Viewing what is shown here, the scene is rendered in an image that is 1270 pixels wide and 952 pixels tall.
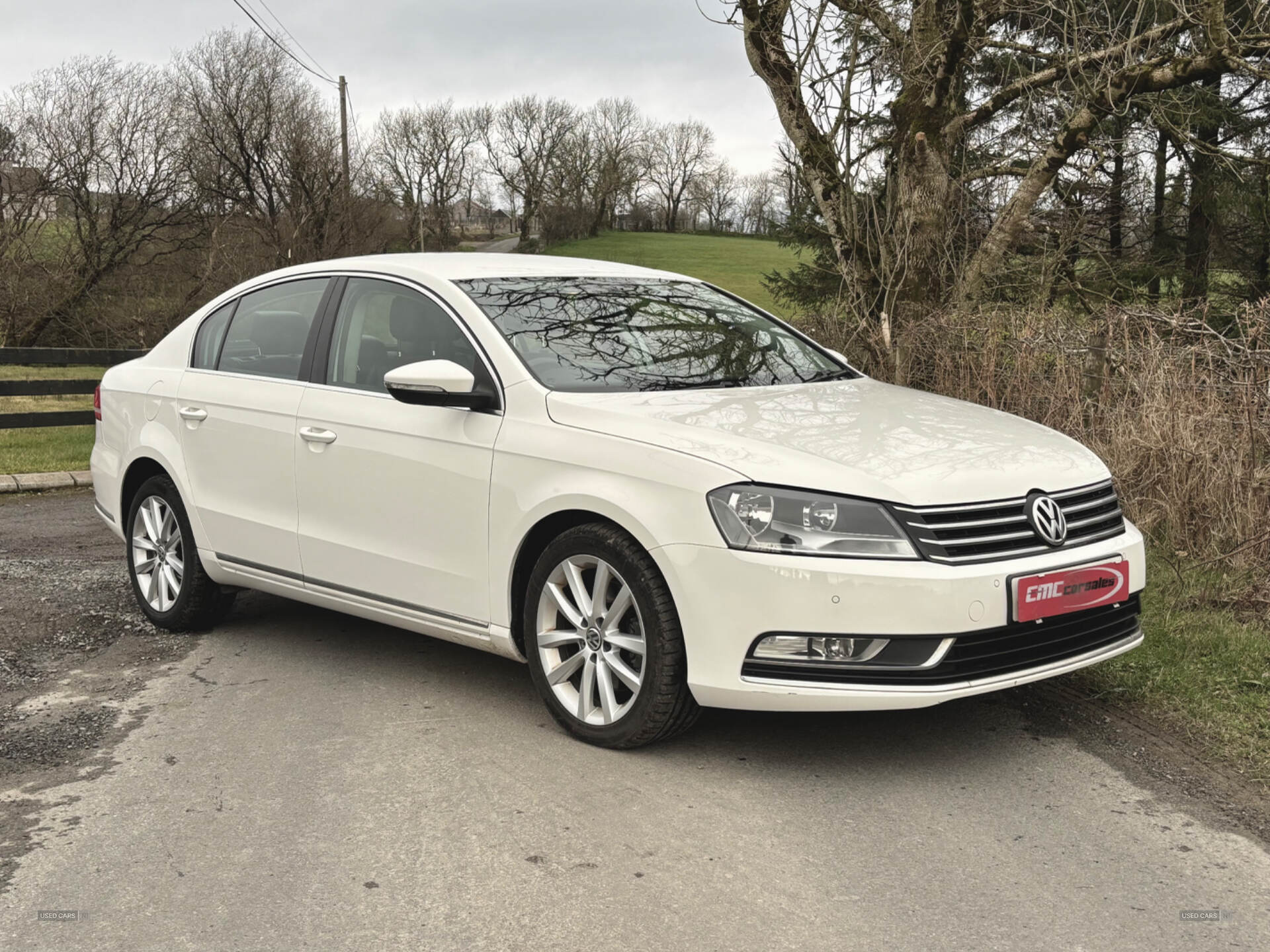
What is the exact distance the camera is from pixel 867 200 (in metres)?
10.6

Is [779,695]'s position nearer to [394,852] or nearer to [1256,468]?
[394,852]

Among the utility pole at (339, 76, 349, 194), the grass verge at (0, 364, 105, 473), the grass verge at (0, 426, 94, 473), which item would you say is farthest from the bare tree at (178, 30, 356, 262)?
the grass verge at (0, 426, 94, 473)

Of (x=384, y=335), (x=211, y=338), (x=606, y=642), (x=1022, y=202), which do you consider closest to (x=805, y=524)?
(x=606, y=642)

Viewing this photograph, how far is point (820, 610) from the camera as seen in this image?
3.91 m

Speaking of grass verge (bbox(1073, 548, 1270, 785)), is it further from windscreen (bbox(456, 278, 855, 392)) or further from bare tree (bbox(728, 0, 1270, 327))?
bare tree (bbox(728, 0, 1270, 327))

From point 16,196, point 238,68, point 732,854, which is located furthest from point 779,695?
point 238,68

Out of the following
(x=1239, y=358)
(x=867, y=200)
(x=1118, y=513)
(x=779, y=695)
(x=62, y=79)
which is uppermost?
(x=62, y=79)

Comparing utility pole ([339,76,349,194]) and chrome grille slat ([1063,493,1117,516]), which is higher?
utility pole ([339,76,349,194])

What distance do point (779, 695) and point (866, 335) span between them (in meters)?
7.08

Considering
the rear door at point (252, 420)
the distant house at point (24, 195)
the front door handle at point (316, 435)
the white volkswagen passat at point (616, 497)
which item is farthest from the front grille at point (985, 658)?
the distant house at point (24, 195)

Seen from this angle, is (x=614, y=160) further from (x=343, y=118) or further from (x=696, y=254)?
(x=343, y=118)

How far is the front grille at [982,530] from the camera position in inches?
156

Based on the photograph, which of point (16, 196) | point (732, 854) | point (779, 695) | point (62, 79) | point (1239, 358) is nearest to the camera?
point (732, 854)

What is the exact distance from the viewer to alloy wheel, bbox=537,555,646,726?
434 cm
